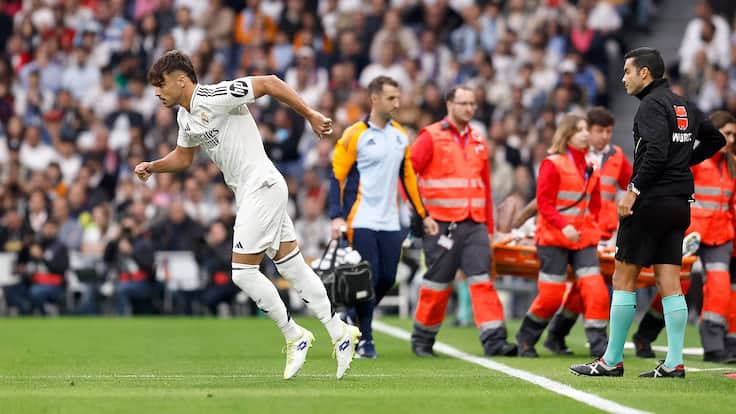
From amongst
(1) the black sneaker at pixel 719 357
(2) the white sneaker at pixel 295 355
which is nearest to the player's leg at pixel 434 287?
(1) the black sneaker at pixel 719 357

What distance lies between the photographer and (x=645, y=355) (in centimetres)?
1297

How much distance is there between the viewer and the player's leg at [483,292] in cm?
1285

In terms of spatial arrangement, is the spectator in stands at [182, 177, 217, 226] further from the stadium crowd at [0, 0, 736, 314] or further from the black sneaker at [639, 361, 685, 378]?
the black sneaker at [639, 361, 685, 378]

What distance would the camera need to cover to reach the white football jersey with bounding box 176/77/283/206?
33.0ft

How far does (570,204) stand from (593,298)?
2.80 feet

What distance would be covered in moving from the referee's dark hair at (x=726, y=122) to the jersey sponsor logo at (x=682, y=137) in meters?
2.57

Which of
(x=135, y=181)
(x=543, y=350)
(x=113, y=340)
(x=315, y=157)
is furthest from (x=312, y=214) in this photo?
(x=543, y=350)

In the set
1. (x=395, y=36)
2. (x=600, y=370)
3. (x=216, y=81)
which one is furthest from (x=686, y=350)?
(x=216, y=81)

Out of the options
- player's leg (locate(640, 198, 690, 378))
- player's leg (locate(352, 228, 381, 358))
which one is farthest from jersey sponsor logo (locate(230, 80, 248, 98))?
player's leg (locate(352, 228, 381, 358))

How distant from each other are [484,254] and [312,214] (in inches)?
370

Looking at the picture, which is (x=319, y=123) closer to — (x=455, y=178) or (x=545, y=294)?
(x=455, y=178)

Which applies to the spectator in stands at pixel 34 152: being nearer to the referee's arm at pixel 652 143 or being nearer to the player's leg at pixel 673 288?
the player's leg at pixel 673 288

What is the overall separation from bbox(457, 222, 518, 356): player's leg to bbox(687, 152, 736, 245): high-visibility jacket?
176cm

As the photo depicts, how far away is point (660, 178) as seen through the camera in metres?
10.2
